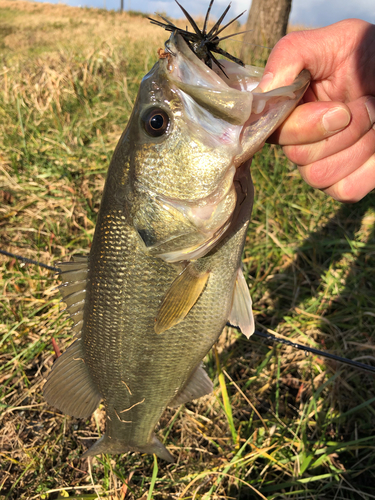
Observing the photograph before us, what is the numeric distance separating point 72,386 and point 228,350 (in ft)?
4.14

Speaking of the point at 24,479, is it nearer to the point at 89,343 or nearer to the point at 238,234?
the point at 89,343

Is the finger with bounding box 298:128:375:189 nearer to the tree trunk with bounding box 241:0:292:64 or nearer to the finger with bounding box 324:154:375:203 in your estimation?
the finger with bounding box 324:154:375:203

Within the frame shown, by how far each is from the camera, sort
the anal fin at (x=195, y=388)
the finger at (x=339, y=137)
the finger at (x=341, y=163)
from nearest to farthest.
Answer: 1. the finger at (x=339, y=137)
2. the finger at (x=341, y=163)
3. the anal fin at (x=195, y=388)

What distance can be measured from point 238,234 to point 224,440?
1.46m

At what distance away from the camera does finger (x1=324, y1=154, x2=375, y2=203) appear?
1.65 metres

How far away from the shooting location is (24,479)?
206cm

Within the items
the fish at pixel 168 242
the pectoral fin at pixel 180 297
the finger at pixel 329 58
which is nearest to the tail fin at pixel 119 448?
the fish at pixel 168 242

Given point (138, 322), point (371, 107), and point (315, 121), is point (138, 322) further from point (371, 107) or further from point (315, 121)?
point (371, 107)

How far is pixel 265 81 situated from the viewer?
1.25 metres

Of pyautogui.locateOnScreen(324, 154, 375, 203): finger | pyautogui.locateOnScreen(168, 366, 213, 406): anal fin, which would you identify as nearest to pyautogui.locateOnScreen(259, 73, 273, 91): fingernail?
pyautogui.locateOnScreen(324, 154, 375, 203): finger

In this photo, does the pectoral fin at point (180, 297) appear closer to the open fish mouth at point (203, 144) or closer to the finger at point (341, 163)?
the open fish mouth at point (203, 144)

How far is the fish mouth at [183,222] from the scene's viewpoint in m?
1.21

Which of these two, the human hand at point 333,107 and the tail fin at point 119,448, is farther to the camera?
the tail fin at point 119,448

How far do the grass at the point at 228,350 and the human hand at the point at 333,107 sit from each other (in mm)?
1180
